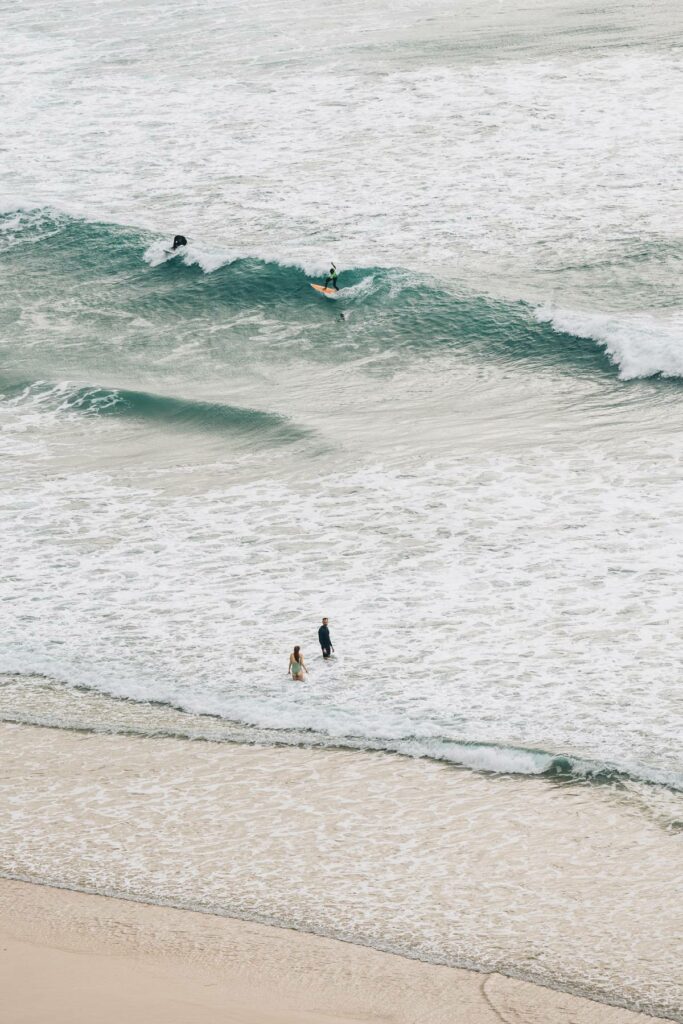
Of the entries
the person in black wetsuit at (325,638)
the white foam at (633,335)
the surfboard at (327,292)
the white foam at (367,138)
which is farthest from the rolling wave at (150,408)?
the person in black wetsuit at (325,638)

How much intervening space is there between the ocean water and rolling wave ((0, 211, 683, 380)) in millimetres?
102

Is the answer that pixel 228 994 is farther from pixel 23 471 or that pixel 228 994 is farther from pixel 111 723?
pixel 23 471

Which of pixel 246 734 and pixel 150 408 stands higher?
pixel 150 408

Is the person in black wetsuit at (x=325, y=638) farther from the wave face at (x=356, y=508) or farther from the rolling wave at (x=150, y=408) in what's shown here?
the rolling wave at (x=150, y=408)

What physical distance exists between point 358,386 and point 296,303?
5194 mm

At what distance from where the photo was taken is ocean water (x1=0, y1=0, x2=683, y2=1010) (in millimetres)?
16344

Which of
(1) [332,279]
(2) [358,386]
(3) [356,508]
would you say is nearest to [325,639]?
(3) [356,508]

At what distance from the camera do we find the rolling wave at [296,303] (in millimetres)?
27469

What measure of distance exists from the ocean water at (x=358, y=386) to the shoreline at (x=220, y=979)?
117 cm

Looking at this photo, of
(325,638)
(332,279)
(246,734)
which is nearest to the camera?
(246,734)

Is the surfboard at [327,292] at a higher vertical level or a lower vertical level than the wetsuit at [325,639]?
higher

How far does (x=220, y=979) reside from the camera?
10.7 meters

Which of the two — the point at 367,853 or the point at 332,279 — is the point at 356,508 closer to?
the point at 367,853

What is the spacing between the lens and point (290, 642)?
17.5m
